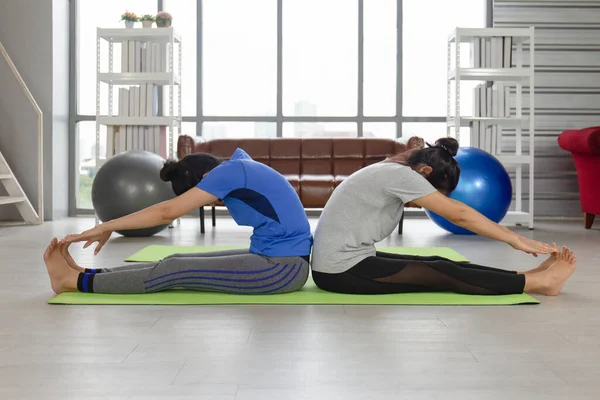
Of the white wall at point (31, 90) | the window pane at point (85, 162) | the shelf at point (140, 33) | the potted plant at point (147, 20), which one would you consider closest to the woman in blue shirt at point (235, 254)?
the shelf at point (140, 33)

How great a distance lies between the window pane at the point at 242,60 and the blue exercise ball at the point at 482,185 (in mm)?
2634

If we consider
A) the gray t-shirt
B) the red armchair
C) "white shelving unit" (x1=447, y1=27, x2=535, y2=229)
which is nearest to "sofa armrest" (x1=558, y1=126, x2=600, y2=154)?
the red armchair

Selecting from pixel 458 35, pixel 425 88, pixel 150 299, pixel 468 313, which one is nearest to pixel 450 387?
pixel 468 313

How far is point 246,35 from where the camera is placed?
7605 mm

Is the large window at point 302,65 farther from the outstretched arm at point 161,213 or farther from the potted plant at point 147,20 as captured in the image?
the outstretched arm at point 161,213

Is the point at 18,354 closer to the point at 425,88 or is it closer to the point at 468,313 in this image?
the point at 468,313

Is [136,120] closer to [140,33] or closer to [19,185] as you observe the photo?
[140,33]

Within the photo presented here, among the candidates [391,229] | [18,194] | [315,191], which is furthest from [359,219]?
[18,194]

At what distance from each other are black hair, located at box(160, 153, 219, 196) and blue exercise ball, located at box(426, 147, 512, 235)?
2974mm

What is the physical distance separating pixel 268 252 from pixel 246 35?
16.8ft

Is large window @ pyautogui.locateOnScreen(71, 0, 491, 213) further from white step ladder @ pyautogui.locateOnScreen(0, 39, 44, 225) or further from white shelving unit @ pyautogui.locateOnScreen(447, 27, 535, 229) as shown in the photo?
white shelving unit @ pyautogui.locateOnScreen(447, 27, 535, 229)

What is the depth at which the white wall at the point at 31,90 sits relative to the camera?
680 cm

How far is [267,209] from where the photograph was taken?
284cm

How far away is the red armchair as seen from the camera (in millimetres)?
5896
